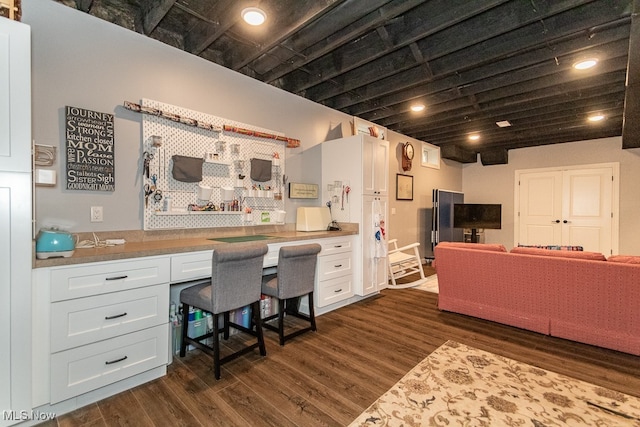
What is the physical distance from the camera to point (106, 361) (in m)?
1.86

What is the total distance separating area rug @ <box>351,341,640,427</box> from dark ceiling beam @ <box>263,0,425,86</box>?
2651mm

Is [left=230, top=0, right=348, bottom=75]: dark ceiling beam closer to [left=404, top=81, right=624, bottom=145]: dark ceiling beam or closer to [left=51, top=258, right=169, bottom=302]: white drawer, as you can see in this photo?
[left=51, top=258, right=169, bottom=302]: white drawer

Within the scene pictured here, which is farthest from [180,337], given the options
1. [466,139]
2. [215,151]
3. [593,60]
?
[466,139]

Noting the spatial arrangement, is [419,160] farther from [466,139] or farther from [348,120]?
[348,120]

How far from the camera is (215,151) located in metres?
2.97

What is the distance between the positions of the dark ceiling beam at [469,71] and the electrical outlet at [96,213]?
307 centimetres

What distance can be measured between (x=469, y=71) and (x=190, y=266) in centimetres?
341

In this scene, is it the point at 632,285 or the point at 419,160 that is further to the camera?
the point at 419,160

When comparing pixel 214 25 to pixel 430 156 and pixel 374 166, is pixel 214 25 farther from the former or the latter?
pixel 430 156

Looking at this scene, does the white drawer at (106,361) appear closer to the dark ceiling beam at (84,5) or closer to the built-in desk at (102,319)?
the built-in desk at (102,319)

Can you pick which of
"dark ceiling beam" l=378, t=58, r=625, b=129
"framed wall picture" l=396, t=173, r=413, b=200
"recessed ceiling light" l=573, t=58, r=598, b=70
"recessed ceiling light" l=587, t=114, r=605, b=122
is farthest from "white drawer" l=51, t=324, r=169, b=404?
"recessed ceiling light" l=587, t=114, r=605, b=122

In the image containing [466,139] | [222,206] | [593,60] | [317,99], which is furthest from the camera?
[466,139]

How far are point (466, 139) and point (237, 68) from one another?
485cm

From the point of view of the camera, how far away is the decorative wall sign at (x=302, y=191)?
3717mm
